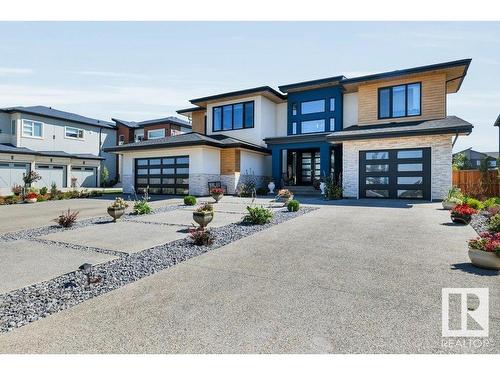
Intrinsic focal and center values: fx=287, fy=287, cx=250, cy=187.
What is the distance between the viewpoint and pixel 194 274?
495 centimetres

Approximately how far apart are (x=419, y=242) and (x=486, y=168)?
15.6 meters

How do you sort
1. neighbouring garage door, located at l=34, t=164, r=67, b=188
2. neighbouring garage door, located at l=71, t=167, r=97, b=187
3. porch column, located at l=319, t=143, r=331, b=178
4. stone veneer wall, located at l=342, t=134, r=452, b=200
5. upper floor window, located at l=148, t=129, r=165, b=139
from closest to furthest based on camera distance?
stone veneer wall, located at l=342, t=134, r=452, b=200 → porch column, located at l=319, t=143, r=331, b=178 → neighbouring garage door, located at l=34, t=164, r=67, b=188 → neighbouring garage door, located at l=71, t=167, r=97, b=187 → upper floor window, located at l=148, t=129, r=165, b=139

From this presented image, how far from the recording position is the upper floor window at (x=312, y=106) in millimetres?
22070

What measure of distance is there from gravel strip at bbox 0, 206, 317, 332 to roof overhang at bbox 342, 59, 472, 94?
53.3 ft

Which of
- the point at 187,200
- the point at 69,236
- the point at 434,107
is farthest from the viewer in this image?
the point at 434,107

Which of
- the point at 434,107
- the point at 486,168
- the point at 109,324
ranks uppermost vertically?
the point at 434,107

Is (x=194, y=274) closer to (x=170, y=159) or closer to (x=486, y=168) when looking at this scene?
(x=170, y=159)

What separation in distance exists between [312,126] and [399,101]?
249 inches

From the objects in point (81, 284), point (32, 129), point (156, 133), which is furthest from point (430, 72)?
point (32, 129)

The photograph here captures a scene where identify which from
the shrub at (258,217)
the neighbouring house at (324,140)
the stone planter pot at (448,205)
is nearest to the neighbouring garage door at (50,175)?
the neighbouring house at (324,140)

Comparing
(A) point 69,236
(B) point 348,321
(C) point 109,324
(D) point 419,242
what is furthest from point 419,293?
(A) point 69,236

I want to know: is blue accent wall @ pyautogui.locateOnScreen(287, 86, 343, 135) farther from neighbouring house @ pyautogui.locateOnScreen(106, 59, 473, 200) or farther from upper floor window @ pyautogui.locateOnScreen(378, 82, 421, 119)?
upper floor window @ pyautogui.locateOnScreen(378, 82, 421, 119)

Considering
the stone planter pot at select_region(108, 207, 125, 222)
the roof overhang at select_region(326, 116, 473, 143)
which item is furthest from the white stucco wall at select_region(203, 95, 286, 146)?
the stone planter pot at select_region(108, 207, 125, 222)

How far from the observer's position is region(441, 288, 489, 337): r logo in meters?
3.03
